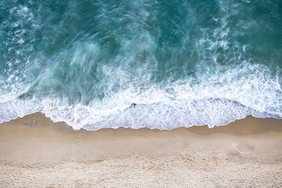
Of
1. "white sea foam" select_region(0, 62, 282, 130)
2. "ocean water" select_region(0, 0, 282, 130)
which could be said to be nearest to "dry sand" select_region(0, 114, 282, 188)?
"white sea foam" select_region(0, 62, 282, 130)

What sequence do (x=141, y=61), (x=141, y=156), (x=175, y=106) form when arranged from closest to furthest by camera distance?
(x=141, y=156) → (x=175, y=106) → (x=141, y=61)

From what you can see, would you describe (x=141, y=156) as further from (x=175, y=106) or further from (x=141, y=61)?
(x=141, y=61)

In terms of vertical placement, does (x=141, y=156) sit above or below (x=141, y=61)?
below

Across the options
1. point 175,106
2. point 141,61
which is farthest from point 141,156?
point 141,61

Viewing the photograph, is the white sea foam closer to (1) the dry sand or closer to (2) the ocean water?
(2) the ocean water

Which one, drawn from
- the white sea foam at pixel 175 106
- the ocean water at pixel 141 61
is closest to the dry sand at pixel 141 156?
the white sea foam at pixel 175 106
